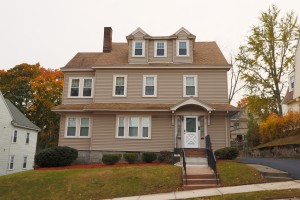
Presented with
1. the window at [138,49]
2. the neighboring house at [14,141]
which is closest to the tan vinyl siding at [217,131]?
the window at [138,49]

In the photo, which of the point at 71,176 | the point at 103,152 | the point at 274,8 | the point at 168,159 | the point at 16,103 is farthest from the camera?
the point at 16,103

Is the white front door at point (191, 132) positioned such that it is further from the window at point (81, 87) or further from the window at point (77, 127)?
the window at point (81, 87)

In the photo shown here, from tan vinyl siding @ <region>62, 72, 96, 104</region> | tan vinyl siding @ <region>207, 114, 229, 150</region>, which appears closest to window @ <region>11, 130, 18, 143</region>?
tan vinyl siding @ <region>62, 72, 96, 104</region>

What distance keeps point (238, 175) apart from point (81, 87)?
14235mm

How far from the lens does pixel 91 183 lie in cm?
1341

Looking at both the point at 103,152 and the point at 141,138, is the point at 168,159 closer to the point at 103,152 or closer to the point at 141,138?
the point at 141,138

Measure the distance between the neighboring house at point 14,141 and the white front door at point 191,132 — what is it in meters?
20.9

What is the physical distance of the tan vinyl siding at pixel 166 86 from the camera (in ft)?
70.2

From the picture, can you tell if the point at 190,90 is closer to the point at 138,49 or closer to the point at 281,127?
the point at 138,49

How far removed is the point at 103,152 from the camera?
2067 cm

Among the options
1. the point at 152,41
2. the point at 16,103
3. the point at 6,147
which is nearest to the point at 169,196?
the point at 152,41

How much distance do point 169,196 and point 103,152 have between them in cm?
1010

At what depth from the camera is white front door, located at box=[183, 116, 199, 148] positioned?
20167mm

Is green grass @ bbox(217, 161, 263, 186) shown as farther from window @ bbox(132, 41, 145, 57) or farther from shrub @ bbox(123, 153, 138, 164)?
window @ bbox(132, 41, 145, 57)
